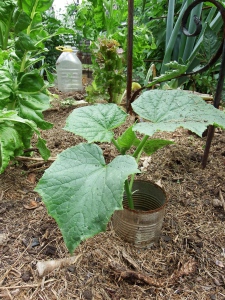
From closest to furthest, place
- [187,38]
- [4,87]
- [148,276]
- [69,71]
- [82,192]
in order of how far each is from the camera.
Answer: [82,192]
[148,276]
[4,87]
[187,38]
[69,71]

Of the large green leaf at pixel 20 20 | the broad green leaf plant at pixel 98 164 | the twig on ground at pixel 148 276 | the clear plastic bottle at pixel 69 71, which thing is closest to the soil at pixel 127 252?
the twig on ground at pixel 148 276

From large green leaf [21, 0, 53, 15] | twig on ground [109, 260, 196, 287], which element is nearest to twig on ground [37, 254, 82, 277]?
twig on ground [109, 260, 196, 287]

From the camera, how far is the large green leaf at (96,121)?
734mm

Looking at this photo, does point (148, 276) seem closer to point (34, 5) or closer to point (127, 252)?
point (127, 252)

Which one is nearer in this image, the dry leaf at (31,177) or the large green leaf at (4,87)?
the large green leaf at (4,87)

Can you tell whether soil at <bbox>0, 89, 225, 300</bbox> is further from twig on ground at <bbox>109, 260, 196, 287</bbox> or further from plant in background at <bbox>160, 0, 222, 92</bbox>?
plant in background at <bbox>160, 0, 222, 92</bbox>

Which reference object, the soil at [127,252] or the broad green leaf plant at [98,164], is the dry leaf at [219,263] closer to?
the soil at [127,252]

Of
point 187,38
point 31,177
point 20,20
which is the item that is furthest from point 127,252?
point 187,38

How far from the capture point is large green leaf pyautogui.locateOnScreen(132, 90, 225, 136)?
69 cm

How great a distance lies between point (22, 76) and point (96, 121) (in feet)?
1.73

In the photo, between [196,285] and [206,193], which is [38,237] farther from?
[206,193]

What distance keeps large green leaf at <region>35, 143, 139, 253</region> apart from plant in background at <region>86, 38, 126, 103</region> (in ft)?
3.89

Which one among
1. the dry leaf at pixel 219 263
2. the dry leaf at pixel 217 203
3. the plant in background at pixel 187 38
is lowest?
the dry leaf at pixel 219 263

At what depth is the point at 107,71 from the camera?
68.9 inches
